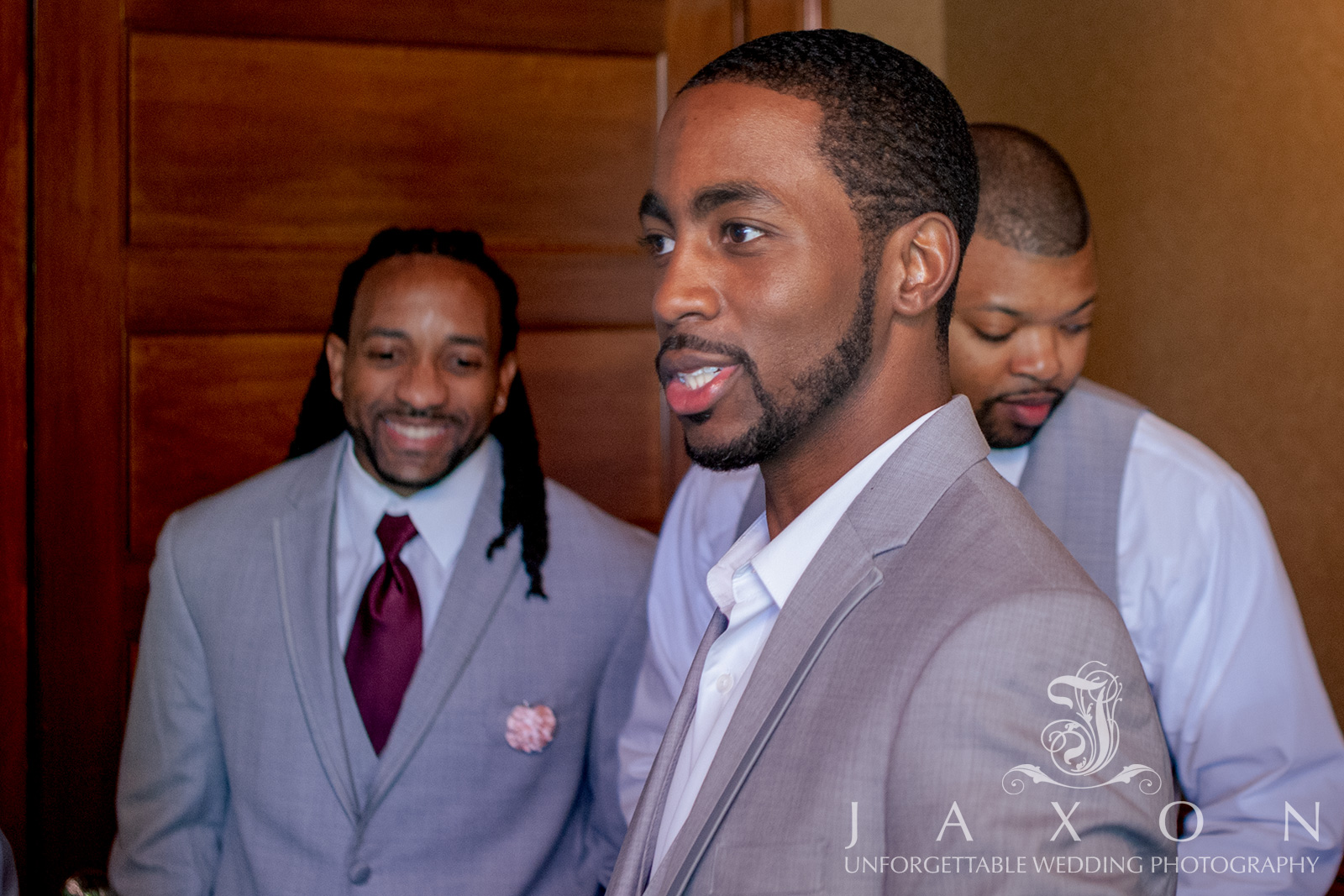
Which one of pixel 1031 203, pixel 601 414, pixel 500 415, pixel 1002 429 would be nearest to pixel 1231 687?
pixel 1002 429

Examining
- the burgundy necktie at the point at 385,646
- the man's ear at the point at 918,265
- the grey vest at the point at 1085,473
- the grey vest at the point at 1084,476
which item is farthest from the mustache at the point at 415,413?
the man's ear at the point at 918,265

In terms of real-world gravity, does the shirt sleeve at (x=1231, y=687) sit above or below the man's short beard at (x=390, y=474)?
below

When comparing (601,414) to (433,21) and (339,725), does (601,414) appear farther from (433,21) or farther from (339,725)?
(339,725)

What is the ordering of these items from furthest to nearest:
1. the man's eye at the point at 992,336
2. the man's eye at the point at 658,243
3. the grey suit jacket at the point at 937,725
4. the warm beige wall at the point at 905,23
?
the warm beige wall at the point at 905,23 < the man's eye at the point at 992,336 < the man's eye at the point at 658,243 < the grey suit jacket at the point at 937,725

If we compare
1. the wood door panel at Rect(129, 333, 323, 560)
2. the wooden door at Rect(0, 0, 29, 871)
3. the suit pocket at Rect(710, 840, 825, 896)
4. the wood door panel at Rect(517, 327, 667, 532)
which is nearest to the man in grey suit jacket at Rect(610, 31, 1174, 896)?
the suit pocket at Rect(710, 840, 825, 896)

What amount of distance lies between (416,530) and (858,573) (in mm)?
1330

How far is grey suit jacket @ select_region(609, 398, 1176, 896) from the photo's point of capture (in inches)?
30.9

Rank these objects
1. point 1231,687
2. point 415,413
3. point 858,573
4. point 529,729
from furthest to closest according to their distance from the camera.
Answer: point 415,413, point 529,729, point 1231,687, point 858,573

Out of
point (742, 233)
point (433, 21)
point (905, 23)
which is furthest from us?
point (905, 23)

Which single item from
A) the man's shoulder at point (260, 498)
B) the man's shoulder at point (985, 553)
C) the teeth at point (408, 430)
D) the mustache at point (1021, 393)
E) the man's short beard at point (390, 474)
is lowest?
the man's shoulder at point (260, 498)

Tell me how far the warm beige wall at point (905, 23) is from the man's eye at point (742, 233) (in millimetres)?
2340

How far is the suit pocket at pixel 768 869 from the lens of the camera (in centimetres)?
88

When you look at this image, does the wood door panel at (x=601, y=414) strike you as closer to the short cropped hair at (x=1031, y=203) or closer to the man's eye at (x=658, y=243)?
the short cropped hair at (x=1031, y=203)

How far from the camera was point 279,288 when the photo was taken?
9.20 feet
